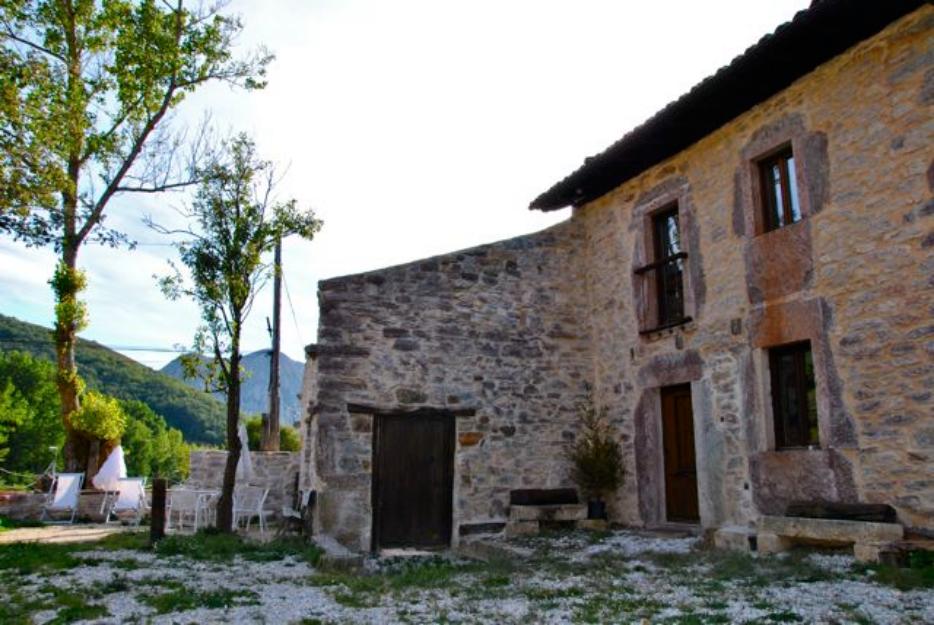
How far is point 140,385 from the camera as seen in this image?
45750mm

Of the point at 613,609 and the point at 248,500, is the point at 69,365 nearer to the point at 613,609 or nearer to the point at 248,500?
the point at 248,500

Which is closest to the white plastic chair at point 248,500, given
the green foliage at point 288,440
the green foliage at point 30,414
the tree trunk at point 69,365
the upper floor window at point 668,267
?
the tree trunk at point 69,365

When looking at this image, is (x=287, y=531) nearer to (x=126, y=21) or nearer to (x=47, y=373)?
(x=126, y=21)

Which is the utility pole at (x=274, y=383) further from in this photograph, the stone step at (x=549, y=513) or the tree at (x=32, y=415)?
the tree at (x=32, y=415)

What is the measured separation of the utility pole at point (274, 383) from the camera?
1384 centimetres

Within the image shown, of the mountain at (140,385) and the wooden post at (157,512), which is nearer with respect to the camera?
the wooden post at (157,512)

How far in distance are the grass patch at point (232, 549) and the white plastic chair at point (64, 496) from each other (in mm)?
4143

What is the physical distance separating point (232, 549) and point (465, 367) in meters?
3.48

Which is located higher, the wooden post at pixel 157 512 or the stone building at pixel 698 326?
the stone building at pixel 698 326

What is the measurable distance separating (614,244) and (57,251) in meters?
9.58

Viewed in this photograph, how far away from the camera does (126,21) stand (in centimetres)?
1214

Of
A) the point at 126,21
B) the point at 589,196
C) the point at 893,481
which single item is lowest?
the point at 893,481

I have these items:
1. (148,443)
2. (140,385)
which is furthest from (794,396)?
(140,385)

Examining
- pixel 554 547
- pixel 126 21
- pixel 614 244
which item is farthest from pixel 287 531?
pixel 126 21
